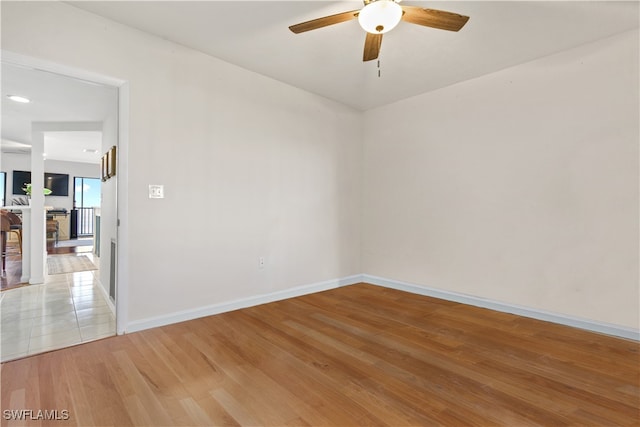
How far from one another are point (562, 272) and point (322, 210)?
2632 millimetres

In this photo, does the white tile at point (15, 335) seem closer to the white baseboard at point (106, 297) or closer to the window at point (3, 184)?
the white baseboard at point (106, 297)

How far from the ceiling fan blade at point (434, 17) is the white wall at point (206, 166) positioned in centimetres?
191

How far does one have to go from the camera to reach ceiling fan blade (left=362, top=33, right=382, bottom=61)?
2156 mm

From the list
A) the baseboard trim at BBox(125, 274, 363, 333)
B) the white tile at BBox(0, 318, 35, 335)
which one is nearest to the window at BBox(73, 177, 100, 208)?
the white tile at BBox(0, 318, 35, 335)

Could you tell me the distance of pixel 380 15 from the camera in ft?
6.11

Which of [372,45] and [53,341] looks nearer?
[372,45]

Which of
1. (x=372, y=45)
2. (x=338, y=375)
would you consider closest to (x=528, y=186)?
(x=372, y=45)

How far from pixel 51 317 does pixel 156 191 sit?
165 cm

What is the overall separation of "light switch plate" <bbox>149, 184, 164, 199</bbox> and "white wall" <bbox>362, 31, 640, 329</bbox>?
2825mm

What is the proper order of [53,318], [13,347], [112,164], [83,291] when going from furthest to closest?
[83,291] → [112,164] → [53,318] → [13,347]

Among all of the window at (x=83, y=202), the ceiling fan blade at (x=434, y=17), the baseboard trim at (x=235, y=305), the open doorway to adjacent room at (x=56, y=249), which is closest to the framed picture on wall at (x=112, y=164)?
the open doorway to adjacent room at (x=56, y=249)

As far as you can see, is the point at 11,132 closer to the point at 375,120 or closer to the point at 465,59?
the point at 375,120

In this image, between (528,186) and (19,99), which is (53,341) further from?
(528,186)

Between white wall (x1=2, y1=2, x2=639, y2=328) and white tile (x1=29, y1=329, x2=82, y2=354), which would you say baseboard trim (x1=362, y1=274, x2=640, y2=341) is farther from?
white tile (x1=29, y1=329, x2=82, y2=354)
